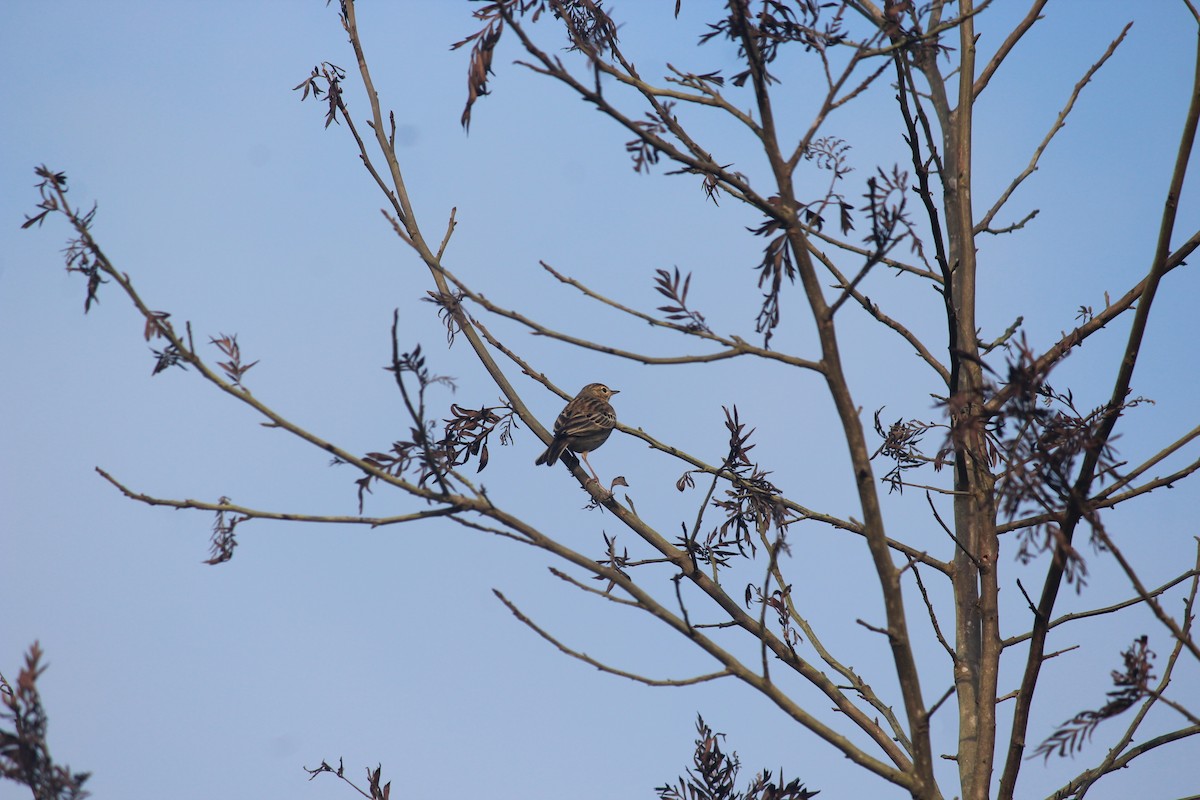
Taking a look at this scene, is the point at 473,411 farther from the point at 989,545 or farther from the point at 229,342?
the point at 989,545

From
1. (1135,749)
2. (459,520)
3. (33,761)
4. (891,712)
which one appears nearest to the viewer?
(33,761)

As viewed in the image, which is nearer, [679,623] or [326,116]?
[679,623]

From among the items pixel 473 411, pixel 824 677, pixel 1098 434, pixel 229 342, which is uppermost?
pixel 473 411

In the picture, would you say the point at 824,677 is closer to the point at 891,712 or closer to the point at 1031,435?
the point at 891,712

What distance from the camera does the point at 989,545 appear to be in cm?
523

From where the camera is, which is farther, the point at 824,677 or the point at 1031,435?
the point at 824,677

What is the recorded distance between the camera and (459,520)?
344cm

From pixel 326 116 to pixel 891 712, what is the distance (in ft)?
14.4

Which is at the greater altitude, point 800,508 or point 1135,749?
point 800,508

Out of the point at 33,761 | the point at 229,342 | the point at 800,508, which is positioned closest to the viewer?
the point at 33,761

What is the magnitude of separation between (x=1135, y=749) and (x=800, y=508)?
73.7 inches

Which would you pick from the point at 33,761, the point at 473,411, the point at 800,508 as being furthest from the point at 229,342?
the point at 800,508

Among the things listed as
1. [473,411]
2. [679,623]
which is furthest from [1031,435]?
[473,411]

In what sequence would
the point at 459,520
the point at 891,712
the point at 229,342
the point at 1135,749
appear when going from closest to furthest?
the point at 459,520
the point at 229,342
the point at 1135,749
the point at 891,712
